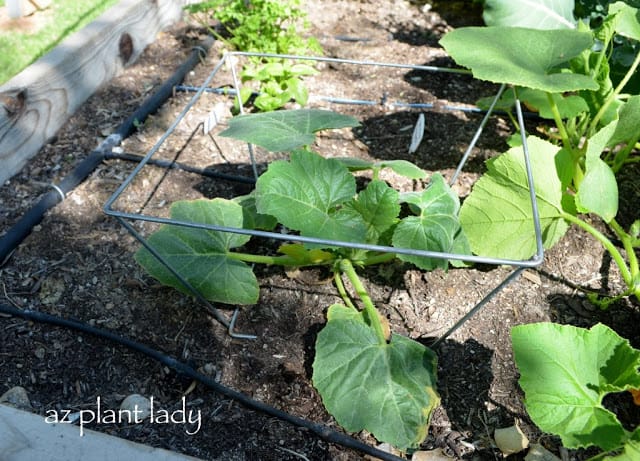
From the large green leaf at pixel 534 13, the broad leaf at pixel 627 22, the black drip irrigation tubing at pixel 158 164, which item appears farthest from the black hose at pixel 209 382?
the large green leaf at pixel 534 13

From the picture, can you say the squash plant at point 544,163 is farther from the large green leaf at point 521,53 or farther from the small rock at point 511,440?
the small rock at point 511,440

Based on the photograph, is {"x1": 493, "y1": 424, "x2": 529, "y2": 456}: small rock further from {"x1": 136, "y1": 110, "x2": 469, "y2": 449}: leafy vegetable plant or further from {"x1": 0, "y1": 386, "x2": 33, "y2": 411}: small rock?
{"x1": 0, "y1": 386, "x2": 33, "y2": 411}: small rock

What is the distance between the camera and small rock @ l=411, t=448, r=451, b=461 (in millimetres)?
1321

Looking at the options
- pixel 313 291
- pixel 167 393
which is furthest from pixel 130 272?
pixel 313 291

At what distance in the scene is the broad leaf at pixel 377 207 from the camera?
1.45m

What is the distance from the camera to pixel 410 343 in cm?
144

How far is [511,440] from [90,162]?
1.76 m

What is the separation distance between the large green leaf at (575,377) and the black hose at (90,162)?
5.24 ft

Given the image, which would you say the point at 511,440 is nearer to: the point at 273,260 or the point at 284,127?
the point at 273,260

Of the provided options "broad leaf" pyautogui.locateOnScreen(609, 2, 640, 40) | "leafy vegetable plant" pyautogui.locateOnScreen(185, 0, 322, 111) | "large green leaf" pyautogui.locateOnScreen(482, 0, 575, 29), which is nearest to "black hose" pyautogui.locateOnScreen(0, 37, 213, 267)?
"leafy vegetable plant" pyautogui.locateOnScreen(185, 0, 322, 111)

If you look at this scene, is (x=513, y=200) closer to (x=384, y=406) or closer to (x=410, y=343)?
(x=410, y=343)

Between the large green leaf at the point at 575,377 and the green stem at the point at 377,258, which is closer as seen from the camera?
the large green leaf at the point at 575,377

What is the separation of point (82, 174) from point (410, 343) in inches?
55.2

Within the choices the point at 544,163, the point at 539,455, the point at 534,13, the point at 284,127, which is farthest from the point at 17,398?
the point at 534,13
